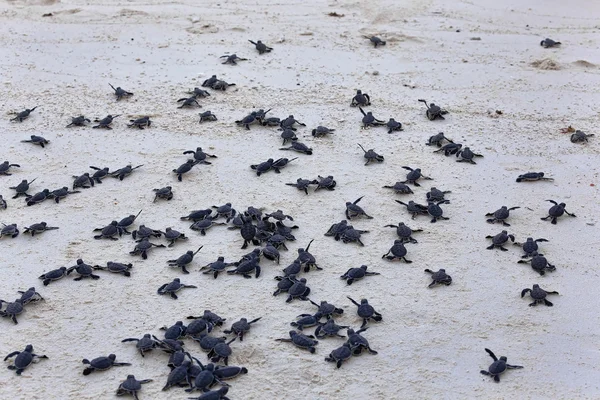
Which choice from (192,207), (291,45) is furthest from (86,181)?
(291,45)

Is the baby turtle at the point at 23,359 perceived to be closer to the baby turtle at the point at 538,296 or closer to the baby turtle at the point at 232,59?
the baby turtle at the point at 538,296

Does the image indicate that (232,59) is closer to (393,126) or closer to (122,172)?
(393,126)

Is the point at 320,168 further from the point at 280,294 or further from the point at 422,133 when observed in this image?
the point at 280,294

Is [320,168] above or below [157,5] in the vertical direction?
below

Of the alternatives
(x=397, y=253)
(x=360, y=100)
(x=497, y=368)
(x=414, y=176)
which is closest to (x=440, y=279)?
(x=397, y=253)

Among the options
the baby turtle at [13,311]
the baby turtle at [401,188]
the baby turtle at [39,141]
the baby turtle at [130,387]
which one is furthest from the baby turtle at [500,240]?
the baby turtle at [39,141]
